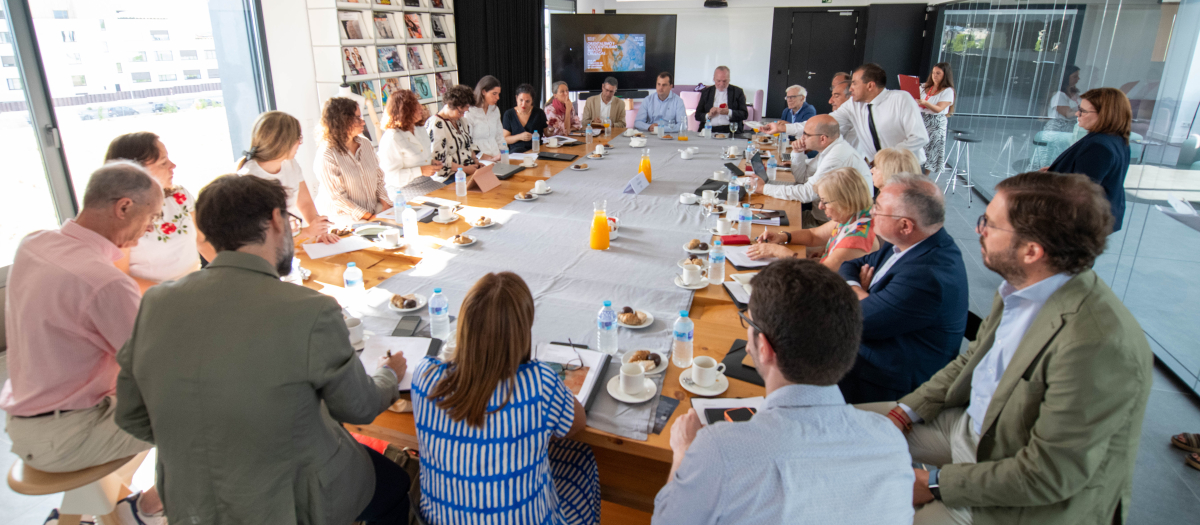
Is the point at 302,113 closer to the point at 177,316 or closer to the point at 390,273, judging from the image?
the point at 390,273

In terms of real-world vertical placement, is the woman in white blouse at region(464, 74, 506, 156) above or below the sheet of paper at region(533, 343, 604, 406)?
above

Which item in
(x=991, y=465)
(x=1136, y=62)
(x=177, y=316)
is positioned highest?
(x=1136, y=62)

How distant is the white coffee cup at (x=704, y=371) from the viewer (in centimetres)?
182

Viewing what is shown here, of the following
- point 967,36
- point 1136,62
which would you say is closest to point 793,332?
point 1136,62

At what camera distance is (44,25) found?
3561 mm

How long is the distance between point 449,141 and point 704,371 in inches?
143

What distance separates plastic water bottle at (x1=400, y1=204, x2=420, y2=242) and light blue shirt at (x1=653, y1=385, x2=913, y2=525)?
2.29 m

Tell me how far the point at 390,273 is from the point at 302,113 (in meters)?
3.47

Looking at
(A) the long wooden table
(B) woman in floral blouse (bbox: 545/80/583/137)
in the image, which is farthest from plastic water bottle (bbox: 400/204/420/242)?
(B) woman in floral blouse (bbox: 545/80/583/137)

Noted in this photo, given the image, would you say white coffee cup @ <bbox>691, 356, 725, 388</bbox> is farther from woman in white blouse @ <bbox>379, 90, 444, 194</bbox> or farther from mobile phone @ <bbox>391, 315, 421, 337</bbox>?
woman in white blouse @ <bbox>379, 90, 444, 194</bbox>

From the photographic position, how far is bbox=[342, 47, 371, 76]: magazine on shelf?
5305 millimetres

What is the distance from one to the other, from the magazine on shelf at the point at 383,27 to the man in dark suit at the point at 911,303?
5.11 metres

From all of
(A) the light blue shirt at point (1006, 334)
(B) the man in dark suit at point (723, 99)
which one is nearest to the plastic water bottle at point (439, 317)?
(A) the light blue shirt at point (1006, 334)

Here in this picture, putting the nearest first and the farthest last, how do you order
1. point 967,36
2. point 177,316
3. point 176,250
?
point 177,316
point 176,250
point 967,36
